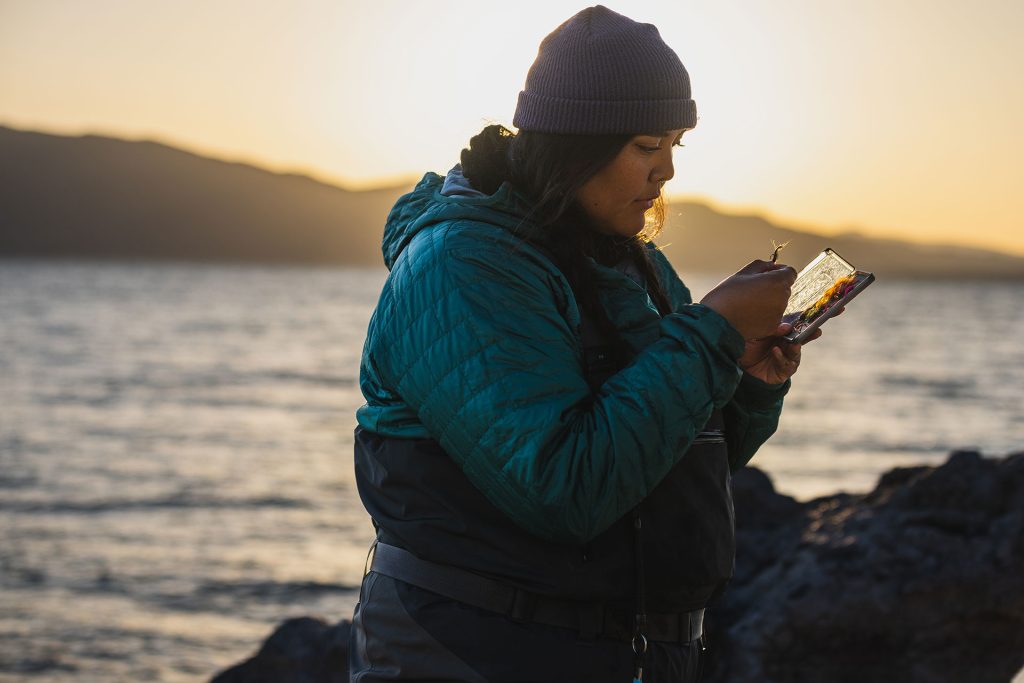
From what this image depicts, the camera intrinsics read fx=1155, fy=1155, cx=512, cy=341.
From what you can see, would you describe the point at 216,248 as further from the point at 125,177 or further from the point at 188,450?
the point at 188,450

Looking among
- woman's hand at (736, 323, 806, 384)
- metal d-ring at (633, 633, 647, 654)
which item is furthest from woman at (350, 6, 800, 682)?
woman's hand at (736, 323, 806, 384)

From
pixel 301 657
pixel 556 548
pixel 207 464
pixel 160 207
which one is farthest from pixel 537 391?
pixel 160 207

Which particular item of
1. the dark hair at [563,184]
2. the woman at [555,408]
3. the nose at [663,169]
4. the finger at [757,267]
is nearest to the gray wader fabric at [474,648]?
the woman at [555,408]

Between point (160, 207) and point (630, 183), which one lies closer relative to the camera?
point (630, 183)

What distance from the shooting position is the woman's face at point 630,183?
192 cm

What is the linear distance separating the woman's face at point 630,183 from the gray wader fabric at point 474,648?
0.68 metres

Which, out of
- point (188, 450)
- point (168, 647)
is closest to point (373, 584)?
point (168, 647)

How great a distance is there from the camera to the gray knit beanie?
188 cm

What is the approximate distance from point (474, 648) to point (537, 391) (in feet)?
1.44

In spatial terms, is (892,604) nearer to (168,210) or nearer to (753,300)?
(753,300)

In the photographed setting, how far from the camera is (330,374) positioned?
33000mm

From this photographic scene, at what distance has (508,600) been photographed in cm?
182

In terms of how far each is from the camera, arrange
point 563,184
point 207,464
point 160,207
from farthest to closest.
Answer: point 160,207 < point 207,464 < point 563,184

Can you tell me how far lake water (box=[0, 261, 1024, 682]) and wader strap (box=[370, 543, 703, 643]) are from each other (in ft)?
17.2
